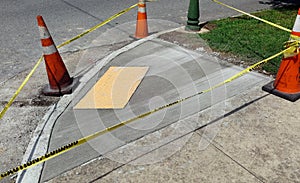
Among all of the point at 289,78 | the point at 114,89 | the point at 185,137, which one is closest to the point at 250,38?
the point at 289,78

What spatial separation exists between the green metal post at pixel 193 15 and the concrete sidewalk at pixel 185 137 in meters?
2.06

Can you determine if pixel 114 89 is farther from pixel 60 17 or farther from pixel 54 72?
pixel 60 17

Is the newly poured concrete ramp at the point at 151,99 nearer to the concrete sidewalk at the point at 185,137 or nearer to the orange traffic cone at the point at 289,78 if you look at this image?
the concrete sidewalk at the point at 185,137

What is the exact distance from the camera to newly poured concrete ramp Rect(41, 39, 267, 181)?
309 centimetres

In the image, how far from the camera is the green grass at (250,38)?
498cm

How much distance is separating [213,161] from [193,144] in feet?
0.97

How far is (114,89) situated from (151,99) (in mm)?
597

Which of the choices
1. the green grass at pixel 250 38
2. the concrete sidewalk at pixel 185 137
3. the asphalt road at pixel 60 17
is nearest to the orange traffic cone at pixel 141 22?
the asphalt road at pixel 60 17

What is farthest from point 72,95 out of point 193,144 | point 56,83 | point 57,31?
point 57,31

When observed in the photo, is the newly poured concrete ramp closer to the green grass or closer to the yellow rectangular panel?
the yellow rectangular panel

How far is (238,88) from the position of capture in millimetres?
4031

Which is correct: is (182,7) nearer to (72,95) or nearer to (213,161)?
(72,95)

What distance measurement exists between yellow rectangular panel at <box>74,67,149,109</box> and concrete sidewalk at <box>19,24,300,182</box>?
0.35ft

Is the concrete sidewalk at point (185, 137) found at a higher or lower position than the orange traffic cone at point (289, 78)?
lower
